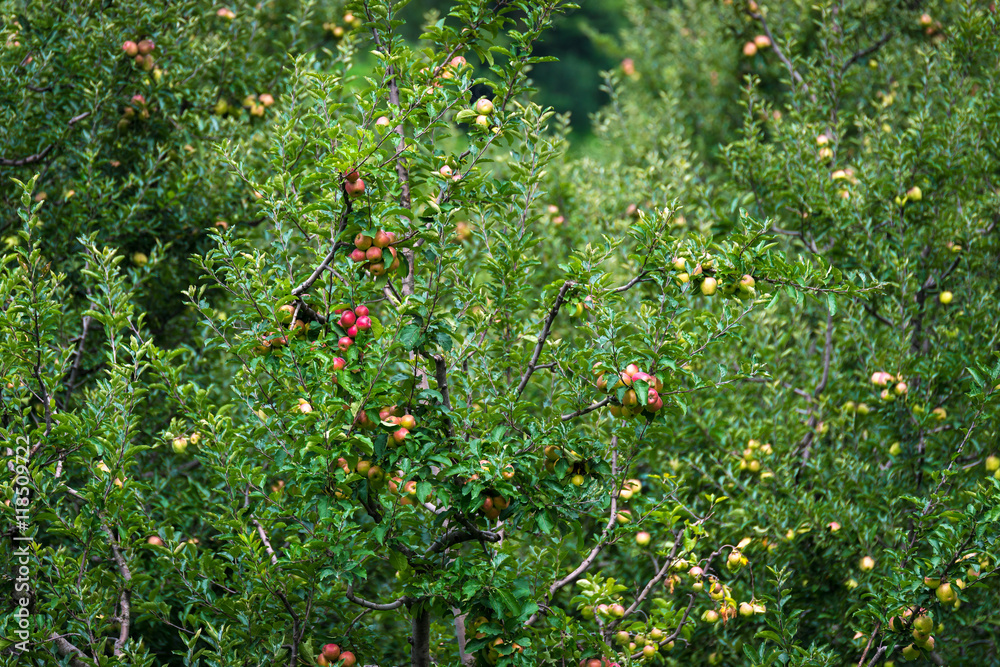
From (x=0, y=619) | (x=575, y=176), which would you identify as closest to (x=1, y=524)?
(x=0, y=619)

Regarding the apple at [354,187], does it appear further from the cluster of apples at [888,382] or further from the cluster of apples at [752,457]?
the cluster of apples at [888,382]

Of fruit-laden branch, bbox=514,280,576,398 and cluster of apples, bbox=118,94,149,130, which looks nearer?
fruit-laden branch, bbox=514,280,576,398

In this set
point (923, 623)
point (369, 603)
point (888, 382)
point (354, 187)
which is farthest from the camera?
point (888, 382)

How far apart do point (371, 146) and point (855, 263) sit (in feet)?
8.82

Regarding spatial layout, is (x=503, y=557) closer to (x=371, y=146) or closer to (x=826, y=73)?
(x=371, y=146)

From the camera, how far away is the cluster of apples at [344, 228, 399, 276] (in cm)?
223

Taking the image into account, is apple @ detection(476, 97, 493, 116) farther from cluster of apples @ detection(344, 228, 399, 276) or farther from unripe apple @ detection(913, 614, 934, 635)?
unripe apple @ detection(913, 614, 934, 635)

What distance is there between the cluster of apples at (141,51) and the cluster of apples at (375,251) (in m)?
2.27

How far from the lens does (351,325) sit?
234 centimetres

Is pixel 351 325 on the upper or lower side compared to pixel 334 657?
upper

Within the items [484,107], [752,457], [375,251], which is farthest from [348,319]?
[752,457]

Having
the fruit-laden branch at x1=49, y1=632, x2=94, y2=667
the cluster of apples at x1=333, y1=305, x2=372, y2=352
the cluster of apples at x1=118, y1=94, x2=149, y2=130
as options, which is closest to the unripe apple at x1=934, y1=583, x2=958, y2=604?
the cluster of apples at x1=333, y1=305, x2=372, y2=352

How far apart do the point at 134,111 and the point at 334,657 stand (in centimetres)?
284

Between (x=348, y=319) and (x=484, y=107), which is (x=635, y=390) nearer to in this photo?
(x=348, y=319)
